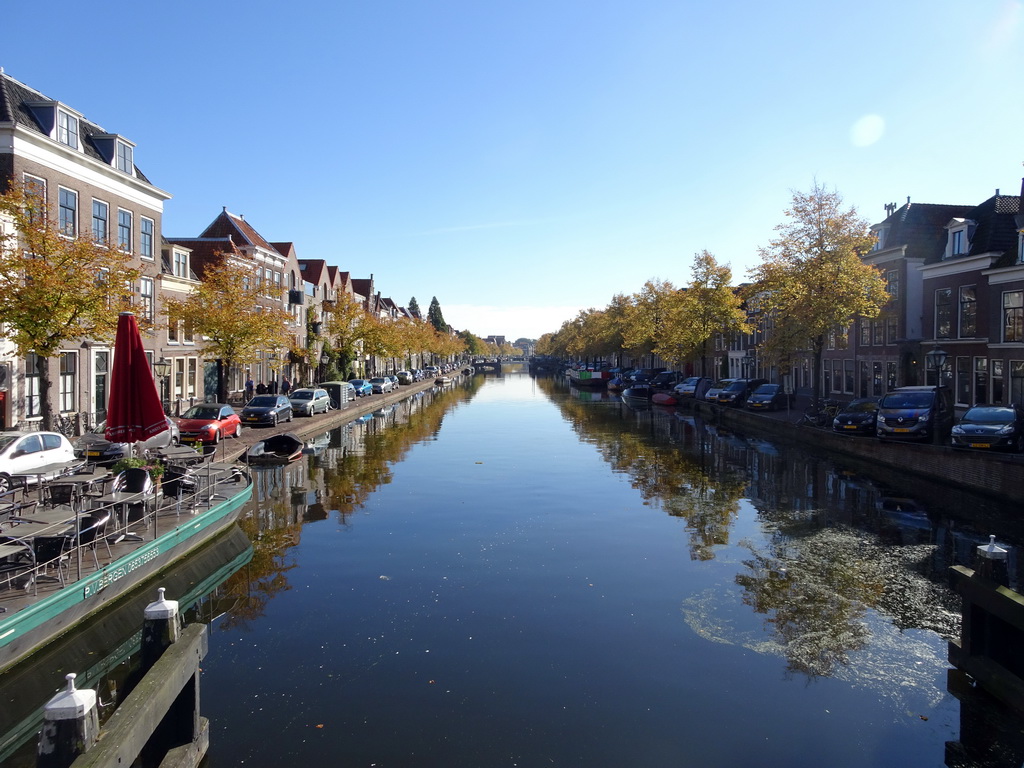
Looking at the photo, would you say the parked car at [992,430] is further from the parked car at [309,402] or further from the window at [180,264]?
the window at [180,264]

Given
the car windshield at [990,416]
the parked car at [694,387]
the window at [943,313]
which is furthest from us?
the parked car at [694,387]

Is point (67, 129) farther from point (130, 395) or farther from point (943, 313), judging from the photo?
point (943, 313)

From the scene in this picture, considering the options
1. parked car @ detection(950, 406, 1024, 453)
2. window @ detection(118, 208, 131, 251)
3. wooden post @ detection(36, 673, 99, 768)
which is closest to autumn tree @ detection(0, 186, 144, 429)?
window @ detection(118, 208, 131, 251)

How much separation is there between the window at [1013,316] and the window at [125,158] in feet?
125

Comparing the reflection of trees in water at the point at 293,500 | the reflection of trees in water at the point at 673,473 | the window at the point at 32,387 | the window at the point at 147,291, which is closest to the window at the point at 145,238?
the window at the point at 147,291

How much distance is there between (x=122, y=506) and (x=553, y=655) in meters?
8.18

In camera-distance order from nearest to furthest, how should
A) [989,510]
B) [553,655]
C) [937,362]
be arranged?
[553,655] < [989,510] < [937,362]

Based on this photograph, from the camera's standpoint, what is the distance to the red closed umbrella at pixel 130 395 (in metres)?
13.1

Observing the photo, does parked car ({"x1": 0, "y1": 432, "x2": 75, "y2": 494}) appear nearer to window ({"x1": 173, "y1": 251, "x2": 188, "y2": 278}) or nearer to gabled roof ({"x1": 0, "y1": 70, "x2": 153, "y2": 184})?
gabled roof ({"x1": 0, "y1": 70, "x2": 153, "y2": 184})

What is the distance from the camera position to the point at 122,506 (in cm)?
1259

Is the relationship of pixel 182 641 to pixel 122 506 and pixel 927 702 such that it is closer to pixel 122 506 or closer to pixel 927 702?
pixel 122 506

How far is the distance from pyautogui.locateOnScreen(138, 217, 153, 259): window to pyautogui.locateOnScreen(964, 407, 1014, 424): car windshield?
3468 cm

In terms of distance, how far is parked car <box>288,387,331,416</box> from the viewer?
38.3m

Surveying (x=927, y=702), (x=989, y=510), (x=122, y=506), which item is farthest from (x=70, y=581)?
(x=989, y=510)
